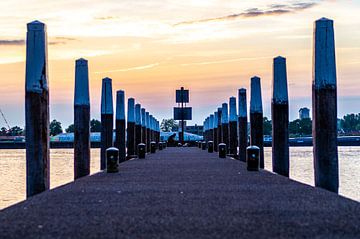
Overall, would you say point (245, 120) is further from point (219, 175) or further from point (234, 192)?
point (234, 192)

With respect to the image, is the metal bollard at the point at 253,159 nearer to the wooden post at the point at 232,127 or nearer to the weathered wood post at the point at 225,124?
the wooden post at the point at 232,127

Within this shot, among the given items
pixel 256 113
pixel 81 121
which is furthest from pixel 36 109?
Answer: pixel 256 113

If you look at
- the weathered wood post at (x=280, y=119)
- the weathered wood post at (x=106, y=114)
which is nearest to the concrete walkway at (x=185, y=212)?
the weathered wood post at (x=280, y=119)

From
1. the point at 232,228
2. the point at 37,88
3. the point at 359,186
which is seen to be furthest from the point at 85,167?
the point at 359,186

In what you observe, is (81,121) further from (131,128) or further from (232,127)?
(131,128)

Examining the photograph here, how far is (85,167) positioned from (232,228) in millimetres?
14491

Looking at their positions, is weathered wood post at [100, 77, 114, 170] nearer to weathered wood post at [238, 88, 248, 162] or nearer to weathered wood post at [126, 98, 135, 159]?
weathered wood post at [238, 88, 248, 162]

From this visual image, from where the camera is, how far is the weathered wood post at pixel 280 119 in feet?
74.7

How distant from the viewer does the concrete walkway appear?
31.5ft

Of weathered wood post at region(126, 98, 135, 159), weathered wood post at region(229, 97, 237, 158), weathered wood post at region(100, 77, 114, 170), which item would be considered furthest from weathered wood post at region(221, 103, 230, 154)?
weathered wood post at region(100, 77, 114, 170)

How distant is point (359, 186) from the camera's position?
1638 inches

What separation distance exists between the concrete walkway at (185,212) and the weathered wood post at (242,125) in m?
17.1

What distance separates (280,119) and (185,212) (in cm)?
1177

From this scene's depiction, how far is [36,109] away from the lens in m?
16.9
